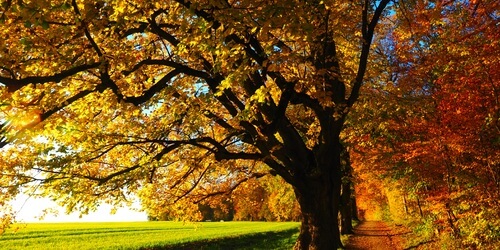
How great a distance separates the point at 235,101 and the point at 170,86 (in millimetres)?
2374

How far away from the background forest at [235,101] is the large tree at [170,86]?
0.05 metres

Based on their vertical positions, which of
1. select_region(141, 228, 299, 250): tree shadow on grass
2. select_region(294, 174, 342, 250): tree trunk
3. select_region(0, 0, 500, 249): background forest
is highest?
select_region(0, 0, 500, 249): background forest

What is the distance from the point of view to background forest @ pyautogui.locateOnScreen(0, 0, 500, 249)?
7.59m

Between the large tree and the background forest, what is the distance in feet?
0.16

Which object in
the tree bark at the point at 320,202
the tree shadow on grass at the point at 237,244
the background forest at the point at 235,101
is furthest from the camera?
the tree shadow on grass at the point at 237,244

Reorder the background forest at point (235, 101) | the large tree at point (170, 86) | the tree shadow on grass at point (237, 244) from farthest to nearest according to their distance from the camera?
the tree shadow on grass at point (237, 244), the background forest at point (235, 101), the large tree at point (170, 86)

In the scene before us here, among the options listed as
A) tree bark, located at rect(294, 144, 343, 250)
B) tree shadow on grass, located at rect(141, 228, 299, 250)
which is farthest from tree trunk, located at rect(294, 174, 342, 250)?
tree shadow on grass, located at rect(141, 228, 299, 250)

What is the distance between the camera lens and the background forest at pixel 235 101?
7594mm

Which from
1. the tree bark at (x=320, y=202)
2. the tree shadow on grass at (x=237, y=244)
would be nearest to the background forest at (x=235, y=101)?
the tree bark at (x=320, y=202)

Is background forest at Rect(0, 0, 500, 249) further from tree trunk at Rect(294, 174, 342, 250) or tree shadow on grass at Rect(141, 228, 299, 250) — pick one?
tree shadow on grass at Rect(141, 228, 299, 250)

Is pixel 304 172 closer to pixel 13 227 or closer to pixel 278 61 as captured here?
pixel 278 61

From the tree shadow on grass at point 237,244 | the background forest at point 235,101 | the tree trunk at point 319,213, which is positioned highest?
the background forest at point 235,101

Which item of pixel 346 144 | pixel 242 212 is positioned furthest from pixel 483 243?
pixel 242 212

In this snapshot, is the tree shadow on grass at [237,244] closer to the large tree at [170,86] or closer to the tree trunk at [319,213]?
the large tree at [170,86]
